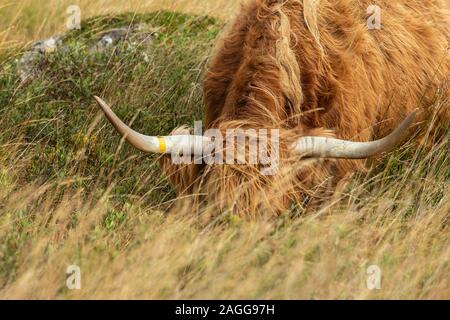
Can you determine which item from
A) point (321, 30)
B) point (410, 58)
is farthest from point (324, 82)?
point (410, 58)

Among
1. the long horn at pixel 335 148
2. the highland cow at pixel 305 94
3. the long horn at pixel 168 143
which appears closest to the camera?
the long horn at pixel 168 143

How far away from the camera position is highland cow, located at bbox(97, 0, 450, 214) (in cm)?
511

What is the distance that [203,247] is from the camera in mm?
4707

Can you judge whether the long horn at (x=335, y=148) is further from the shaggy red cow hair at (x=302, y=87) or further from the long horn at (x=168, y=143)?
the long horn at (x=168, y=143)

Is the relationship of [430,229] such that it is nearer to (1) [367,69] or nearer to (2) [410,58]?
(1) [367,69]

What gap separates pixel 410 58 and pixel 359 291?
8.47 feet

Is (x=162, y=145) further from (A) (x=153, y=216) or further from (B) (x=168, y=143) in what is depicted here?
(A) (x=153, y=216)

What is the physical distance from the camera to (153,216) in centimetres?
512

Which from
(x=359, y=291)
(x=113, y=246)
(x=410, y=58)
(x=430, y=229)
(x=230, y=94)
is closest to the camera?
(x=359, y=291)

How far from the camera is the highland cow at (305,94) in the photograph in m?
5.11

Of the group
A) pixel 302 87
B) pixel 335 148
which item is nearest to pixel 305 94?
pixel 302 87

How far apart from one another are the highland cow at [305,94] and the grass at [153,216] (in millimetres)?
169

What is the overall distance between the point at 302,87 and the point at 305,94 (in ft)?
0.15

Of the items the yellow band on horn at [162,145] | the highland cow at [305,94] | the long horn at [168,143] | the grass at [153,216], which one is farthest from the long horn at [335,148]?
the yellow band on horn at [162,145]
